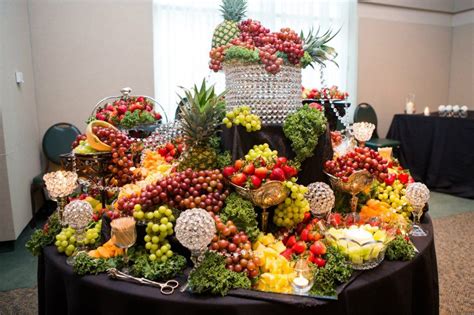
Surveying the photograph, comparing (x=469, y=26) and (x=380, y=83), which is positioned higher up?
(x=469, y=26)

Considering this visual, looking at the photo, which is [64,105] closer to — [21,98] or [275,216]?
[21,98]

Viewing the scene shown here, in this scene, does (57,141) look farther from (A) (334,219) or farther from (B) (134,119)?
(A) (334,219)

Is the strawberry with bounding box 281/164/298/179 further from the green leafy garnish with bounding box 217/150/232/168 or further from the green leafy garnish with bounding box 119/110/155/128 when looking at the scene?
the green leafy garnish with bounding box 119/110/155/128

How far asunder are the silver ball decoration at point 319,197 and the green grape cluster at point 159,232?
596 mm

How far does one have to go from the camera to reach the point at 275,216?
1.65 metres

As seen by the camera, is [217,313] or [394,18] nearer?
[217,313]

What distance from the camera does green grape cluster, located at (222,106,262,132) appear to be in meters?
1.70

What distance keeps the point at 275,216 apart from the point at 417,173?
4629 millimetres

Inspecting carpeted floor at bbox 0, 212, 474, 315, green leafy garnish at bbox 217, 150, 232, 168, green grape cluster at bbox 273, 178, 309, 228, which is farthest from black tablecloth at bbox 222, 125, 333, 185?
carpeted floor at bbox 0, 212, 474, 315

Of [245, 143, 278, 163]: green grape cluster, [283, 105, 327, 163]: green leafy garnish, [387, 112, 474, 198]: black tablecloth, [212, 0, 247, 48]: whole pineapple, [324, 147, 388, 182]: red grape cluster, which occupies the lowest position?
[387, 112, 474, 198]: black tablecloth

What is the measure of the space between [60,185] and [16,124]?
2.25m

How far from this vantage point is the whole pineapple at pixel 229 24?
2.00m

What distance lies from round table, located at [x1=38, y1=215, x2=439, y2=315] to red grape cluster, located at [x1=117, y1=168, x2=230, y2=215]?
1.00 feet

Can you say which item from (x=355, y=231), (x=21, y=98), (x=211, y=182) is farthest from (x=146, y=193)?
(x=21, y=98)
